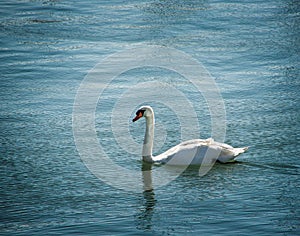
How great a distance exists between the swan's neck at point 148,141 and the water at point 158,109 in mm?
239

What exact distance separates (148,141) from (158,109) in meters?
2.22

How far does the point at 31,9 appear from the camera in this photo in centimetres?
2080

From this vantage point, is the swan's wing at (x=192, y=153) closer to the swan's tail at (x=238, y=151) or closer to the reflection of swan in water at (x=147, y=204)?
the swan's tail at (x=238, y=151)

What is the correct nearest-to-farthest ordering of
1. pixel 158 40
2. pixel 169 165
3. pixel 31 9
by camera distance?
pixel 169 165 → pixel 158 40 → pixel 31 9

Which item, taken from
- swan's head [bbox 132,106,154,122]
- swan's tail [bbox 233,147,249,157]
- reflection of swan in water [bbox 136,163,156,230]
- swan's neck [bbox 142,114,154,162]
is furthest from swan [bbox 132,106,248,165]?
swan's head [bbox 132,106,154,122]

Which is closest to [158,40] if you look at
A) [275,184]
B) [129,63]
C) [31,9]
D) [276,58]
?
[129,63]

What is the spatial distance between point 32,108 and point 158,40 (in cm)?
505

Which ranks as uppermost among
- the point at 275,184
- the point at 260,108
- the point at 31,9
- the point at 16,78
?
the point at 31,9

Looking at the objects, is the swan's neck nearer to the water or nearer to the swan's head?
the swan's head

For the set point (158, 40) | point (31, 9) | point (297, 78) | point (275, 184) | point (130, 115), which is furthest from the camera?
point (31, 9)

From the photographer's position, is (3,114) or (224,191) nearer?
(224,191)

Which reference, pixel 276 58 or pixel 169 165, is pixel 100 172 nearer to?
pixel 169 165

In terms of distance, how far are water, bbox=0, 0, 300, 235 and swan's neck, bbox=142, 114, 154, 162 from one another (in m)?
0.24

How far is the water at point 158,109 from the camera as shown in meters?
9.28
